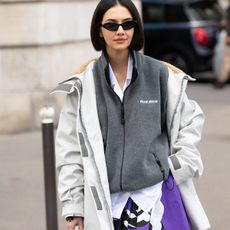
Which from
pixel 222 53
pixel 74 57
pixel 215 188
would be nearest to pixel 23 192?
pixel 215 188

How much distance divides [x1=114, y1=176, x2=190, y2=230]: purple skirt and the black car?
38.4 ft

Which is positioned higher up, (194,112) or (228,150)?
(194,112)

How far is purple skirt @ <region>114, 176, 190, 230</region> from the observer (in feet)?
10.4

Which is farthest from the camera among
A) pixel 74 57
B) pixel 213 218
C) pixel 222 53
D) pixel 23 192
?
pixel 222 53

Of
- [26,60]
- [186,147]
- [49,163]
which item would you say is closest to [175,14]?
[26,60]

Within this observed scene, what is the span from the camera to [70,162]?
3268 millimetres

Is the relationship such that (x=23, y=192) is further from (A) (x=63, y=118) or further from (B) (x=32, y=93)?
(A) (x=63, y=118)

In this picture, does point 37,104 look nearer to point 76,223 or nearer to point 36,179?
point 36,179

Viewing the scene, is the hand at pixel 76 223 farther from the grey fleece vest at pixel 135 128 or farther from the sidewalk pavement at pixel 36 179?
the sidewalk pavement at pixel 36 179

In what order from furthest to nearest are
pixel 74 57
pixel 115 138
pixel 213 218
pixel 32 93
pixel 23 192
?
1. pixel 74 57
2. pixel 32 93
3. pixel 23 192
4. pixel 213 218
5. pixel 115 138

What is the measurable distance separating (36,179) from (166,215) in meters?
4.29

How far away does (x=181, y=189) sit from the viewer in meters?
3.29

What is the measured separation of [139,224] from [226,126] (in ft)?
23.1

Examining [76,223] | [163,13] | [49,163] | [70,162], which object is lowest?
[163,13]
